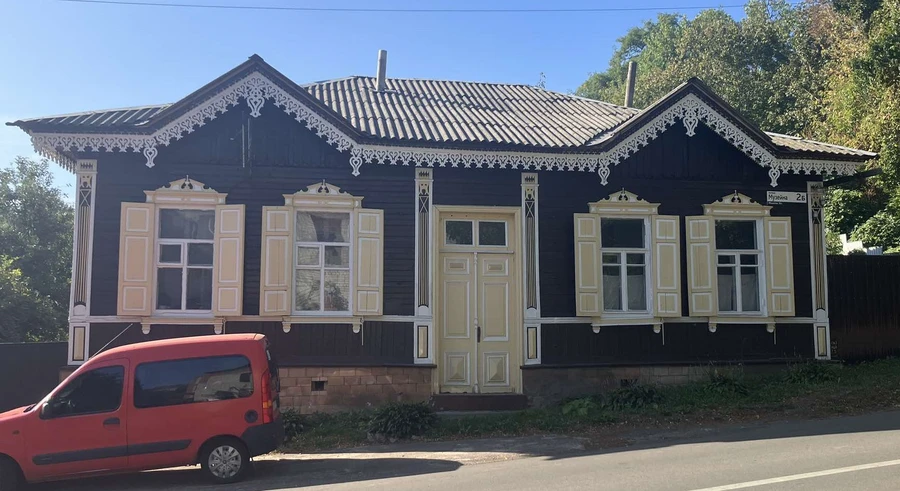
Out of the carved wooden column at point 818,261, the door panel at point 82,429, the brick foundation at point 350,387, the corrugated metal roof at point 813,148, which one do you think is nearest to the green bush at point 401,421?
the brick foundation at point 350,387

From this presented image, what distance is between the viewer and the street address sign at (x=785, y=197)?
1226 centimetres

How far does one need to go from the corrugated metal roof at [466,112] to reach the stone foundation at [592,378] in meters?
3.94

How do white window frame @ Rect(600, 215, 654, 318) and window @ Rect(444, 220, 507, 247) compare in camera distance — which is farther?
white window frame @ Rect(600, 215, 654, 318)

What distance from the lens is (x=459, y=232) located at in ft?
38.3

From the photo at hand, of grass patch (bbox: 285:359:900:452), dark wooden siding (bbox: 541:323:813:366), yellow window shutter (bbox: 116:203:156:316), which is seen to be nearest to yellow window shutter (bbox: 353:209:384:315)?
grass patch (bbox: 285:359:900:452)

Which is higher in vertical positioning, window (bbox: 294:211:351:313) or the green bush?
window (bbox: 294:211:351:313)

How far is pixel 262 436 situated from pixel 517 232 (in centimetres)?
586

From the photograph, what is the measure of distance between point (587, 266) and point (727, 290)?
2.90 metres

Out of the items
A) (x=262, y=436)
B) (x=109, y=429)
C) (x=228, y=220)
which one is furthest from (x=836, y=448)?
(x=228, y=220)

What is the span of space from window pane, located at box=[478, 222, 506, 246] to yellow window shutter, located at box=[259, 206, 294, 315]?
10.8 feet

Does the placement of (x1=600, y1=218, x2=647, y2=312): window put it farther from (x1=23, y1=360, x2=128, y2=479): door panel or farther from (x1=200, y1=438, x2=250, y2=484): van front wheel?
(x1=23, y1=360, x2=128, y2=479): door panel

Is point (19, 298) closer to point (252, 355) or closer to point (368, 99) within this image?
point (368, 99)

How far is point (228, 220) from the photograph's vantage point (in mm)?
10781

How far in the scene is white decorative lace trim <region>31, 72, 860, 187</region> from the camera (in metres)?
10.5
